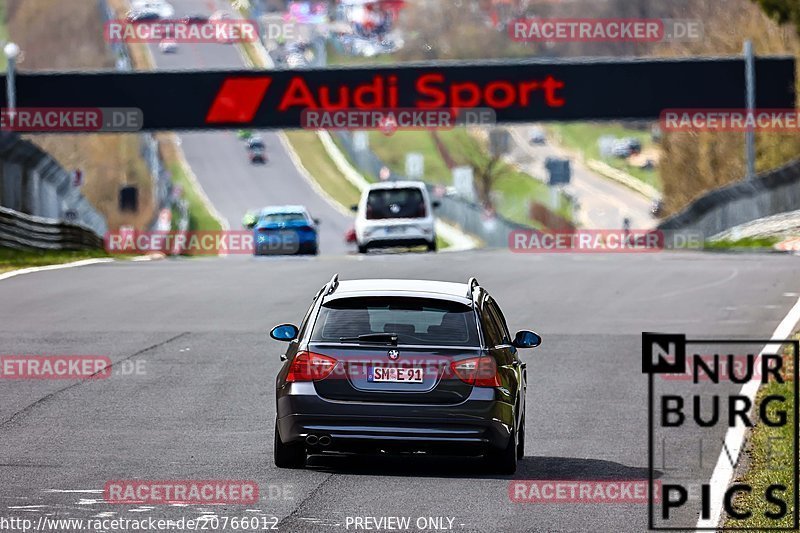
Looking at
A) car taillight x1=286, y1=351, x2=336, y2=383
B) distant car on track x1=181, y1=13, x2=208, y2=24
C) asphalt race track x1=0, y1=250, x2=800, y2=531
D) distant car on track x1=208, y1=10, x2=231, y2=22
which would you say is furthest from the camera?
distant car on track x1=208, y1=10, x2=231, y2=22

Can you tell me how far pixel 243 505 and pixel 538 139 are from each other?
5195 inches

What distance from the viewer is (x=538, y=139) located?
141 metres

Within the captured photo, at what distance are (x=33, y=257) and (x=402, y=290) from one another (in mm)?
23428

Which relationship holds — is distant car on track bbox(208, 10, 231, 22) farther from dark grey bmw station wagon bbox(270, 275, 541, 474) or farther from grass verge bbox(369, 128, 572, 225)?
dark grey bmw station wagon bbox(270, 275, 541, 474)

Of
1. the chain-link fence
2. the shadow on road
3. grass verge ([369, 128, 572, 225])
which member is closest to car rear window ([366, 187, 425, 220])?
the chain-link fence

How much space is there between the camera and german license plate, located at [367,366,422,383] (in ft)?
36.6

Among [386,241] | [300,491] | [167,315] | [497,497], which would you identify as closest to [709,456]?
[497,497]

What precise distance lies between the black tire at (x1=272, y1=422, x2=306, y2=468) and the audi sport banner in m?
40.0

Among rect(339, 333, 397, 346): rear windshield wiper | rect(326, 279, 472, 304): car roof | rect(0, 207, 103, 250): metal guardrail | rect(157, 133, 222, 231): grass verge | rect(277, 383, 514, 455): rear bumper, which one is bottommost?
rect(277, 383, 514, 455): rear bumper

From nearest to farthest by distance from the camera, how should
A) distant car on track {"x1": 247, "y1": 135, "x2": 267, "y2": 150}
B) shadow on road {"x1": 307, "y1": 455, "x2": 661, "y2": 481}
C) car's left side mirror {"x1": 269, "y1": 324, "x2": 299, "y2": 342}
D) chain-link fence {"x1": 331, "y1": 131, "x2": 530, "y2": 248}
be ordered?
shadow on road {"x1": 307, "y1": 455, "x2": 661, "y2": 481}
car's left side mirror {"x1": 269, "y1": 324, "x2": 299, "y2": 342}
chain-link fence {"x1": 331, "y1": 131, "x2": 530, "y2": 248}
distant car on track {"x1": 247, "y1": 135, "x2": 267, "y2": 150}

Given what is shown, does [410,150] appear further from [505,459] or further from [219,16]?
[505,459]

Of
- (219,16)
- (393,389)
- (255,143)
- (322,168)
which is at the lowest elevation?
(393,389)

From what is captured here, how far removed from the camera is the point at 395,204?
39000 millimetres

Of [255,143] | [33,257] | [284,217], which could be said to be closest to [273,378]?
[33,257]
